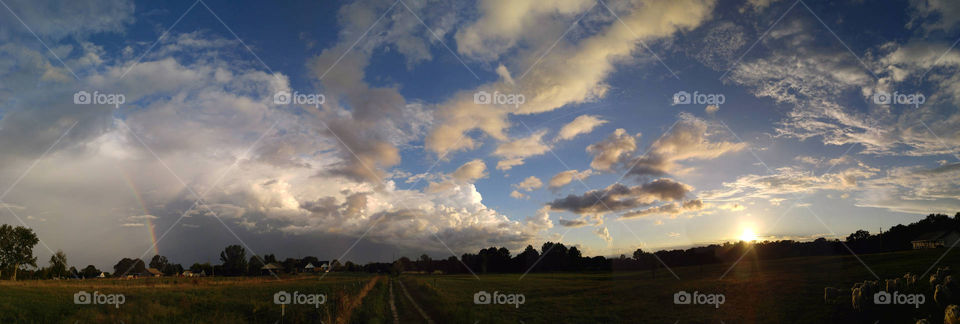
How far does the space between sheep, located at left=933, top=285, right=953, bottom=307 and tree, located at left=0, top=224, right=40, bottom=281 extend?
162 m

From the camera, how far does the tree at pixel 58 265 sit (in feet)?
393

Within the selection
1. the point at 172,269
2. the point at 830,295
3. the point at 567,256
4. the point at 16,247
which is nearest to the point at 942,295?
the point at 830,295

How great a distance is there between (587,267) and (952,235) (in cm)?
7305

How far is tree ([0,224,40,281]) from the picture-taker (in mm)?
111812

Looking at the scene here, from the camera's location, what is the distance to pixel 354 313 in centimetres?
2661

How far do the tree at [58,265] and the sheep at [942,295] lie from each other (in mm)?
165483

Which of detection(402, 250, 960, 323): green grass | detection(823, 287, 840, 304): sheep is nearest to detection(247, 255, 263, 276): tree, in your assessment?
detection(402, 250, 960, 323): green grass

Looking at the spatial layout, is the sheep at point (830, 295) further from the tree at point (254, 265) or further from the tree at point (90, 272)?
the tree at point (90, 272)

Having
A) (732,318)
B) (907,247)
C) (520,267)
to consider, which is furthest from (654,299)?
(520,267)

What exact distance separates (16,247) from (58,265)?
10622 millimetres

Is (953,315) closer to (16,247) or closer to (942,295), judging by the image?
(942,295)

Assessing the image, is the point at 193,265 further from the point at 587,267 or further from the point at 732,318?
the point at 732,318

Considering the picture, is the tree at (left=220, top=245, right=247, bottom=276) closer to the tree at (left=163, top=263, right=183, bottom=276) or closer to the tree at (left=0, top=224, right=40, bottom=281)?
the tree at (left=163, top=263, right=183, bottom=276)

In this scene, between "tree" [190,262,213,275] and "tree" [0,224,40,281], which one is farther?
"tree" [190,262,213,275]
